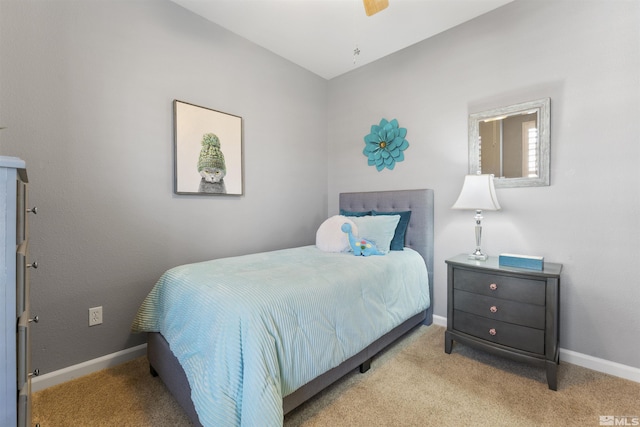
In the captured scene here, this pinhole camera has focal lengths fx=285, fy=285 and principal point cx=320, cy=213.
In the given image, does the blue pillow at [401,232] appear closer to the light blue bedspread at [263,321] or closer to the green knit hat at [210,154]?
the light blue bedspread at [263,321]

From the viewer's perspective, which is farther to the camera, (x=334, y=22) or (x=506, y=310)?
(x=334, y=22)

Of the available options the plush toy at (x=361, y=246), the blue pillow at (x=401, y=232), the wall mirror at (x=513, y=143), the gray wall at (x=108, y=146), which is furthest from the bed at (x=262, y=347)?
the wall mirror at (x=513, y=143)

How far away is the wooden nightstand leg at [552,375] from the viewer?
5.41 feet

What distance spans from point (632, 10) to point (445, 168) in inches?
55.1

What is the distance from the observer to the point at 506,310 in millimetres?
1831

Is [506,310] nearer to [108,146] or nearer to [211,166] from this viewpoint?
[211,166]

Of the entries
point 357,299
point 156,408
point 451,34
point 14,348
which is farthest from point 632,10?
point 156,408

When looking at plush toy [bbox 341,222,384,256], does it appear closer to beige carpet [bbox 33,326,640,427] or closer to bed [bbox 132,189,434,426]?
bed [bbox 132,189,434,426]

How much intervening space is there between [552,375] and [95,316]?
9.35ft

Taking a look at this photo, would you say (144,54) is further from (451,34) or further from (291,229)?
(451,34)

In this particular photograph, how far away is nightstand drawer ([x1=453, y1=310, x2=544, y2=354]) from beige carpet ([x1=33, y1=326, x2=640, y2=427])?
8.0 inches

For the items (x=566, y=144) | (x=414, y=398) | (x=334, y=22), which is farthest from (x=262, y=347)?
(x=334, y=22)

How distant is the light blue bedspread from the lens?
111 centimetres

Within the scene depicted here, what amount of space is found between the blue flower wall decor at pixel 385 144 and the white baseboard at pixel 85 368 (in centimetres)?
261
